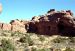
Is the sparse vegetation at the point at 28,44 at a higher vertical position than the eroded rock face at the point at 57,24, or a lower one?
lower

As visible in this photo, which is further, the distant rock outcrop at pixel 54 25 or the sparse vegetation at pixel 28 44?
the distant rock outcrop at pixel 54 25

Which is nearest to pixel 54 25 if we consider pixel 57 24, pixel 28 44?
pixel 57 24

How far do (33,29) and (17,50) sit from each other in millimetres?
31062

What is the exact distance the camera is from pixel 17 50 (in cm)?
2394

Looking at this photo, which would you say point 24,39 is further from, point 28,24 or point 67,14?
point 28,24

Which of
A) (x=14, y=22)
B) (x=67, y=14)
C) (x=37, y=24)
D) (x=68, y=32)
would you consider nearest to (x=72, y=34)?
(x=68, y=32)

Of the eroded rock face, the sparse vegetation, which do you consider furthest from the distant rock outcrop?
the sparse vegetation

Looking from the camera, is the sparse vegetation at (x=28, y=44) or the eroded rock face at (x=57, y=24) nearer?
the sparse vegetation at (x=28, y=44)

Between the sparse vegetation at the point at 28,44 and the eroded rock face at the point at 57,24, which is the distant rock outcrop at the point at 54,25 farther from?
the sparse vegetation at the point at 28,44

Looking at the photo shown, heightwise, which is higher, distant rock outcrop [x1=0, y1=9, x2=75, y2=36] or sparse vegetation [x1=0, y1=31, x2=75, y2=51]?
distant rock outcrop [x1=0, y1=9, x2=75, y2=36]

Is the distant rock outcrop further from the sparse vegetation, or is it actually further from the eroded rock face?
the sparse vegetation

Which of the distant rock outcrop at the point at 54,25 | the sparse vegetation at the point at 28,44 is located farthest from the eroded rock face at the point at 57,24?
the sparse vegetation at the point at 28,44

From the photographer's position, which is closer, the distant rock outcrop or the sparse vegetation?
the sparse vegetation

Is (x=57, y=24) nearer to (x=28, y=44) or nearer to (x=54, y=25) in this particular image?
(x=54, y=25)
